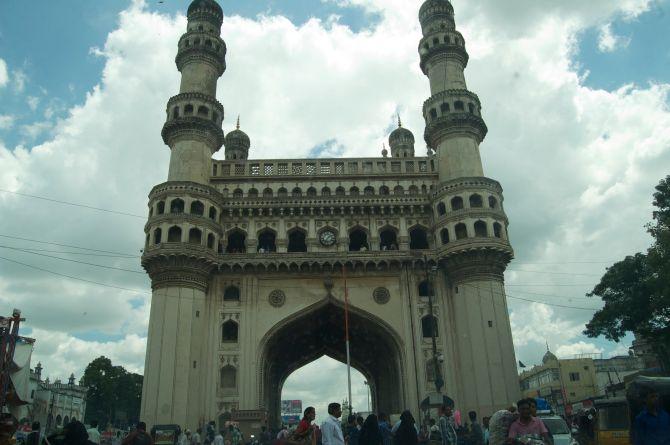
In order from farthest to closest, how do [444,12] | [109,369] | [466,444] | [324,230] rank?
[109,369] < [444,12] < [324,230] < [466,444]

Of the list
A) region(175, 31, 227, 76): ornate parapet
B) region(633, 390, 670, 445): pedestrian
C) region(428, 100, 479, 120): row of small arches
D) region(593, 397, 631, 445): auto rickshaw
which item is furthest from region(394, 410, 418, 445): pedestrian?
region(175, 31, 227, 76): ornate parapet

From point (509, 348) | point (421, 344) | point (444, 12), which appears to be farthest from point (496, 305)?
point (444, 12)

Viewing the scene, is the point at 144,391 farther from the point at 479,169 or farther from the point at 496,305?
the point at 479,169

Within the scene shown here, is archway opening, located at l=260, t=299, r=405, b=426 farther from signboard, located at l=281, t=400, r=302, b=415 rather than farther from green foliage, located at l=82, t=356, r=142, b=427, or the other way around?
signboard, located at l=281, t=400, r=302, b=415

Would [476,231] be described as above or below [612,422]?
above

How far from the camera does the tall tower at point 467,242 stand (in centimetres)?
3169

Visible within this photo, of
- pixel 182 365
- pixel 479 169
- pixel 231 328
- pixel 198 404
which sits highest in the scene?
pixel 479 169

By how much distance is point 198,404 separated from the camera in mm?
31609

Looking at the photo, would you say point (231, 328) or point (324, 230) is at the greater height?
point (324, 230)

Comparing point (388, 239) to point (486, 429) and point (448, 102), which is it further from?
point (486, 429)

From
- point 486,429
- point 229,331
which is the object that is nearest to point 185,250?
point 229,331

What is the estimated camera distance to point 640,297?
32312mm

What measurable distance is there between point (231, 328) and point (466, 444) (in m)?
21.4

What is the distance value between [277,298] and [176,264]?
21.0ft
